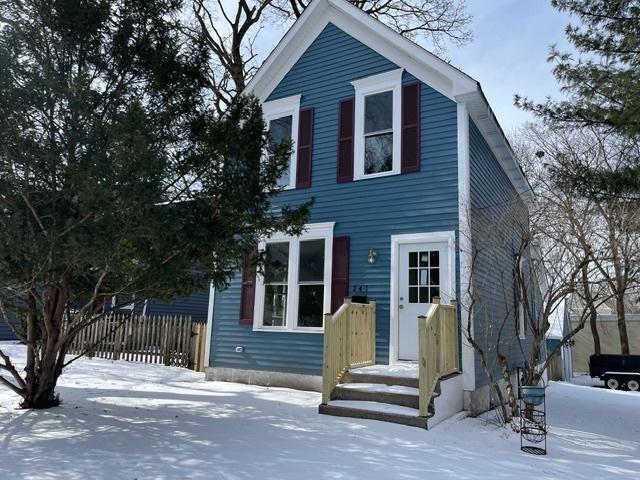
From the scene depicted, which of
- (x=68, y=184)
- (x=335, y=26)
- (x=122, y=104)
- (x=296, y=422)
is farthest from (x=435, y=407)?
(x=335, y=26)

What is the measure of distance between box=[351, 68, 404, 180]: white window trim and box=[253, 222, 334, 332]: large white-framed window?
1225 mm

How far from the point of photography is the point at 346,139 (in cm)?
873

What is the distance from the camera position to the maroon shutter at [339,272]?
8.12m

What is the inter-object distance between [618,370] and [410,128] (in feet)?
34.3

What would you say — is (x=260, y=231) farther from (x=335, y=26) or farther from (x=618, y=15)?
(x=618, y=15)

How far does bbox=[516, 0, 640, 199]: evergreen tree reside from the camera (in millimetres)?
6695

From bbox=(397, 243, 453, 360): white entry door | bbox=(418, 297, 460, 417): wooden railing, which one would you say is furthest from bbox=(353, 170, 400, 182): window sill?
bbox=(418, 297, 460, 417): wooden railing

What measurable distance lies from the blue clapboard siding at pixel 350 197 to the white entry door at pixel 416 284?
0.26 meters

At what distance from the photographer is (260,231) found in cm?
592

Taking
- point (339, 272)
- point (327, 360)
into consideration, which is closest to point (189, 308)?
point (339, 272)

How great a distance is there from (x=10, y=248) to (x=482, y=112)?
7125 millimetres

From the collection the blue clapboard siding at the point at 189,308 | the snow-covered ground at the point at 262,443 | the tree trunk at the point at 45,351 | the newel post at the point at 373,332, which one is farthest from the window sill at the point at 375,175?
the blue clapboard siding at the point at 189,308

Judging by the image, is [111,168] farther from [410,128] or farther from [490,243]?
[490,243]

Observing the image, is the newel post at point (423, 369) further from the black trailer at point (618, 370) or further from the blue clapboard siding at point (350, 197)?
the black trailer at point (618, 370)
